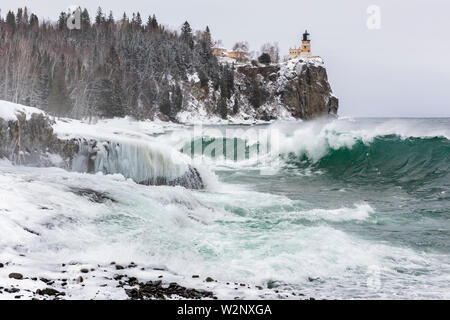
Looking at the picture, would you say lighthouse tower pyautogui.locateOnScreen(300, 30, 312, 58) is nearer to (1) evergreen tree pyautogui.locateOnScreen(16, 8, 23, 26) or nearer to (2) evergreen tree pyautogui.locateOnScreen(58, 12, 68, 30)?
(2) evergreen tree pyautogui.locateOnScreen(58, 12, 68, 30)

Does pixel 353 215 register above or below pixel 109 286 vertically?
below

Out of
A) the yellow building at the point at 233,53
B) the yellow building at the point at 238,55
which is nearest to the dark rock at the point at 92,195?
the yellow building at the point at 233,53

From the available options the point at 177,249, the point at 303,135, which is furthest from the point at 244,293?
the point at 303,135

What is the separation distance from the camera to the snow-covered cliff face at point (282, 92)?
120m

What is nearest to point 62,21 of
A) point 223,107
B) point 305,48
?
point 223,107

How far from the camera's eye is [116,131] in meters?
13.7

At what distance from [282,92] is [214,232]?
124 metres

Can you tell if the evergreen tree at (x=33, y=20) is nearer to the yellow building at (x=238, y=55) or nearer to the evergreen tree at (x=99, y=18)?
the evergreen tree at (x=99, y=18)

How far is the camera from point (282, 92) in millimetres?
128125

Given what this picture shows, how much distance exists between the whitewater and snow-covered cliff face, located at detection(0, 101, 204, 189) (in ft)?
0.23

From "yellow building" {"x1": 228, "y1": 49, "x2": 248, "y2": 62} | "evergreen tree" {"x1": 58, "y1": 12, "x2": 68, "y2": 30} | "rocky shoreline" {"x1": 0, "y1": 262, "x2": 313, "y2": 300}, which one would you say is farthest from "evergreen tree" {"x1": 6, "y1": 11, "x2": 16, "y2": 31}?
"rocky shoreline" {"x1": 0, "y1": 262, "x2": 313, "y2": 300}

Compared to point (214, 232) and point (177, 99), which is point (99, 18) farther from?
point (214, 232)

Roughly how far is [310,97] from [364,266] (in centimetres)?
12958

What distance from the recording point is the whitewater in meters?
5.23
